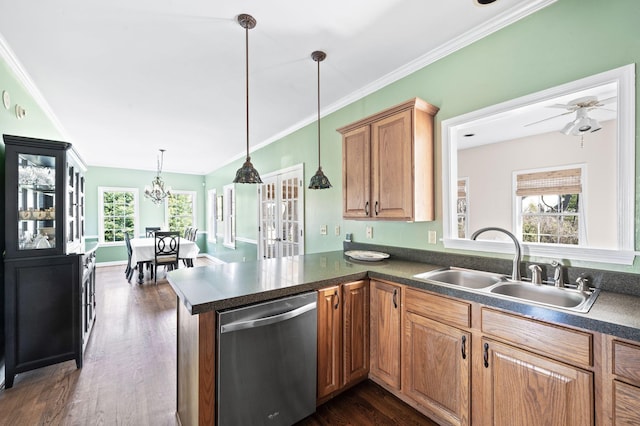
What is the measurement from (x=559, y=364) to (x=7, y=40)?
13.3ft

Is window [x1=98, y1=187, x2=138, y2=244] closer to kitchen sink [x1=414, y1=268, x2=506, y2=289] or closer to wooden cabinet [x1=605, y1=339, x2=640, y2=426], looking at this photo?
kitchen sink [x1=414, y1=268, x2=506, y2=289]

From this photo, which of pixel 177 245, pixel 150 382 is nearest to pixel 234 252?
pixel 177 245

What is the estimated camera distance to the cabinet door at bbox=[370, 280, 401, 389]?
192 cm

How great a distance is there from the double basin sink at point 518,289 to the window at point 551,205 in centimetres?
237

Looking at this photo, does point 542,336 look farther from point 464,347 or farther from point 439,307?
point 439,307

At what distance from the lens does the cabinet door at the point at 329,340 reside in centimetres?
183

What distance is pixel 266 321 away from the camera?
151 centimetres

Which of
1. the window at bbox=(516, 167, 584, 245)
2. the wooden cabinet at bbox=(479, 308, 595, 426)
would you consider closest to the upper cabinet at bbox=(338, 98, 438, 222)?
the wooden cabinet at bbox=(479, 308, 595, 426)

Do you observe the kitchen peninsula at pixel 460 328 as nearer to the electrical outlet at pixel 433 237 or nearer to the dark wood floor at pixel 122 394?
the dark wood floor at pixel 122 394

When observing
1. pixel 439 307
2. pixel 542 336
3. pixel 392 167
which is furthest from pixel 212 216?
pixel 542 336

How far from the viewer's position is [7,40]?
6.86 ft

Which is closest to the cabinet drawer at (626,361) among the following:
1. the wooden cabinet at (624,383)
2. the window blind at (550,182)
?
the wooden cabinet at (624,383)

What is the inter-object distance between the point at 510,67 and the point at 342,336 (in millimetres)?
2197

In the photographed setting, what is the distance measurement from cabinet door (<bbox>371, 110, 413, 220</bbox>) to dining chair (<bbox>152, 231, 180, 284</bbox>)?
442cm
